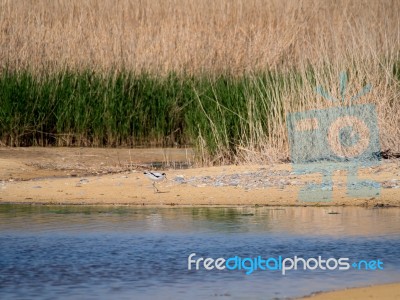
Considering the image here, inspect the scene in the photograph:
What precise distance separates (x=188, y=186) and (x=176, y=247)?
3900 mm

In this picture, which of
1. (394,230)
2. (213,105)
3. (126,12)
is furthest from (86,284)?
(126,12)

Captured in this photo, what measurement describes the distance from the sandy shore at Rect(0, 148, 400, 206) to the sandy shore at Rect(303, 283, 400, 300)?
443 cm

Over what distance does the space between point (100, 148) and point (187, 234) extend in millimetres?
8928

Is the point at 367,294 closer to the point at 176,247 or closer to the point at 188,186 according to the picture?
the point at 176,247

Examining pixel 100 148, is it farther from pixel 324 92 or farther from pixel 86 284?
pixel 86 284

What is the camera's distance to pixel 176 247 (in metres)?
8.43

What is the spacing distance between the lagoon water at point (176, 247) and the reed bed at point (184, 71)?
3.32 m

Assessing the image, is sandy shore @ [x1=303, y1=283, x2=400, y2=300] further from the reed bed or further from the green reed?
the green reed

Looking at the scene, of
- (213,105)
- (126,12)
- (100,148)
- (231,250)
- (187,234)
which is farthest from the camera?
(126,12)

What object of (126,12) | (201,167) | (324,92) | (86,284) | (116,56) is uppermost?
(126,12)

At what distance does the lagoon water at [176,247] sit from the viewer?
6.82 metres

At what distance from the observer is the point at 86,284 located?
22.8 ft

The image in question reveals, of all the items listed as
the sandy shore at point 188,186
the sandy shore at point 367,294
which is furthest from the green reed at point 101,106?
the sandy shore at point 367,294

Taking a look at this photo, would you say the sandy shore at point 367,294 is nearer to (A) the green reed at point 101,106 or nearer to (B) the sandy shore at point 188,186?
(B) the sandy shore at point 188,186
